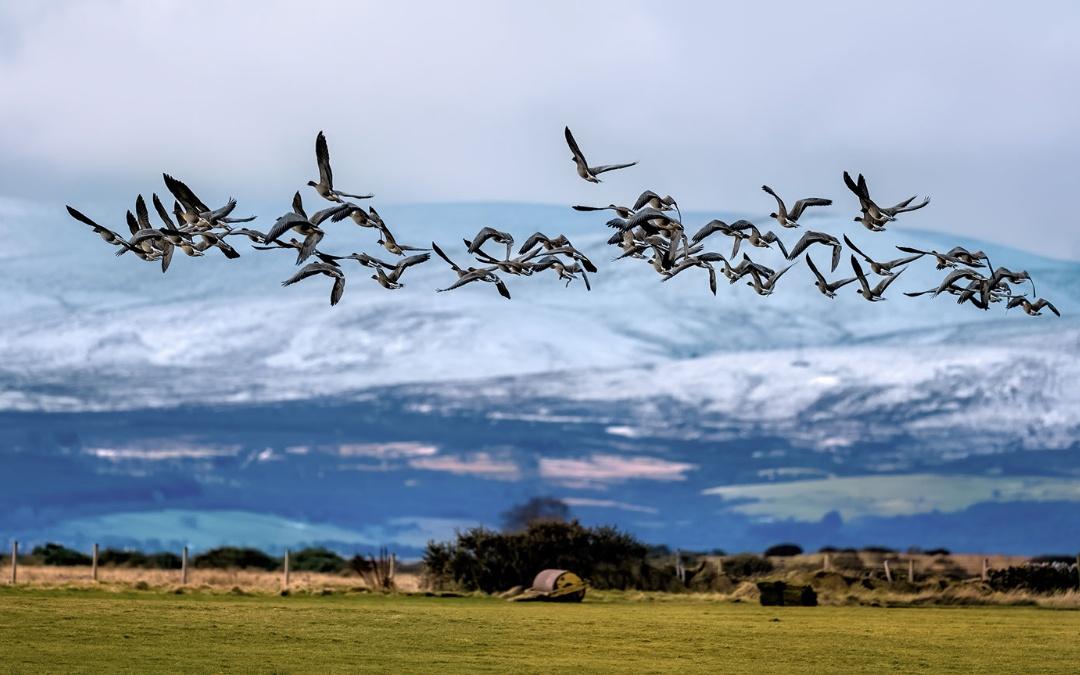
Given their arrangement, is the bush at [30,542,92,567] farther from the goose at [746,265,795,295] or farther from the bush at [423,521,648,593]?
the goose at [746,265,795,295]

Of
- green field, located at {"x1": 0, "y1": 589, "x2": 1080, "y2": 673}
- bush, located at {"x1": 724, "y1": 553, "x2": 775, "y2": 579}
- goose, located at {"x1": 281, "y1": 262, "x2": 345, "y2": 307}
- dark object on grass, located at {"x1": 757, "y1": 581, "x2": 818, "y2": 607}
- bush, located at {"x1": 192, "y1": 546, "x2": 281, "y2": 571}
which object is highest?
goose, located at {"x1": 281, "y1": 262, "x2": 345, "y2": 307}

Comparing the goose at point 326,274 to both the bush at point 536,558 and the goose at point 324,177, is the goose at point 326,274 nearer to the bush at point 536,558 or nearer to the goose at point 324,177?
the goose at point 324,177

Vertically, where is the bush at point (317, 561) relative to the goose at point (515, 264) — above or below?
below

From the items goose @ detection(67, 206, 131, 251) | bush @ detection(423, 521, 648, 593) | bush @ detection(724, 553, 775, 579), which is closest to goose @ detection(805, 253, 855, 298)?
goose @ detection(67, 206, 131, 251)

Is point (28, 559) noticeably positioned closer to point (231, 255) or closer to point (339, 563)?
point (339, 563)

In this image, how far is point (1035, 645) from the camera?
3008cm

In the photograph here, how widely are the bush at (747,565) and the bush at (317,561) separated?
22.3 m

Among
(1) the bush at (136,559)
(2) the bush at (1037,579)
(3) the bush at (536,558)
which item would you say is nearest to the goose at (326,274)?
(3) the bush at (536,558)

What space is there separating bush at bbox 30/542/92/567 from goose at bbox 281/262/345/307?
2268 inches

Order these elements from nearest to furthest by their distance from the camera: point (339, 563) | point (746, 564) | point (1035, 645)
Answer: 1. point (1035, 645)
2. point (746, 564)
3. point (339, 563)

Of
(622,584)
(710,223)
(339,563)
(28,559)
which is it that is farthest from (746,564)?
(710,223)

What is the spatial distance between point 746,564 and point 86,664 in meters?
49.9

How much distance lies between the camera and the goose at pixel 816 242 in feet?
78.0

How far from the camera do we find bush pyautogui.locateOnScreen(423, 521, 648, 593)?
51.1m
